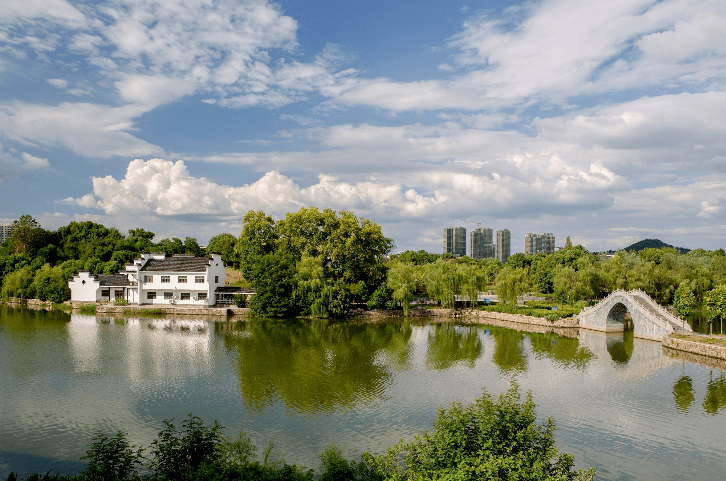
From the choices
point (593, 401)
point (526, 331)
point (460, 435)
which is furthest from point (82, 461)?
point (526, 331)

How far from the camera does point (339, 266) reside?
43562 millimetres

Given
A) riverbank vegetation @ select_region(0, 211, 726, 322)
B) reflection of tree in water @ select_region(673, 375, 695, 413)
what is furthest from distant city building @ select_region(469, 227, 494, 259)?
reflection of tree in water @ select_region(673, 375, 695, 413)

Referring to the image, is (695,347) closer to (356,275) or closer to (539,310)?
(539,310)

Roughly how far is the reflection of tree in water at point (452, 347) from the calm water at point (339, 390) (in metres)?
0.13

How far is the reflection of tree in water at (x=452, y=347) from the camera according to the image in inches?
946

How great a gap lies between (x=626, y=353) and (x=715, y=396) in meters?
8.10

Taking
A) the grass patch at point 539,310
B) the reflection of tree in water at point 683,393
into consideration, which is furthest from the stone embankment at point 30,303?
the reflection of tree in water at point 683,393

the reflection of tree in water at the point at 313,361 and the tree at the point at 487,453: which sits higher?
the tree at the point at 487,453

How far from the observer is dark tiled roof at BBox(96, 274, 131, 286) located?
143ft

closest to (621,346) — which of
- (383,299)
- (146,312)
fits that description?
(383,299)

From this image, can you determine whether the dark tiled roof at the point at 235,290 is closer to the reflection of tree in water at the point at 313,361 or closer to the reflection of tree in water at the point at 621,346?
the reflection of tree in water at the point at 313,361

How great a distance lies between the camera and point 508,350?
27422 millimetres

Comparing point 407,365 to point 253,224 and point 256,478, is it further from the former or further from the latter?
point 253,224

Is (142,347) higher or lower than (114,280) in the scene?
lower
